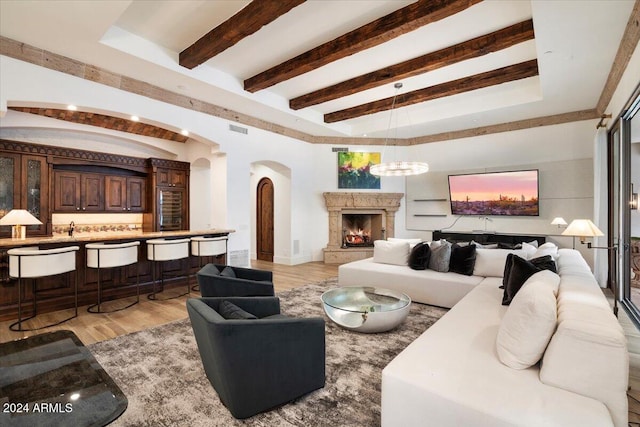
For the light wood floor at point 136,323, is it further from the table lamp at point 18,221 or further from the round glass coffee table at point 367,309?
the round glass coffee table at point 367,309

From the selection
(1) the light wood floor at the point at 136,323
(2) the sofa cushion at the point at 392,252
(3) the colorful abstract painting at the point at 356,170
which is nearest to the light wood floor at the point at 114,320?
(1) the light wood floor at the point at 136,323

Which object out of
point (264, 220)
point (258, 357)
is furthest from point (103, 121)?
point (258, 357)

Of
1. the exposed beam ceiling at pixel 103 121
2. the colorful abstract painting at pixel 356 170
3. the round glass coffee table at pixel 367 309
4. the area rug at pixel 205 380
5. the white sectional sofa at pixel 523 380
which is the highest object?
the exposed beam ceiling at pixel 103 121

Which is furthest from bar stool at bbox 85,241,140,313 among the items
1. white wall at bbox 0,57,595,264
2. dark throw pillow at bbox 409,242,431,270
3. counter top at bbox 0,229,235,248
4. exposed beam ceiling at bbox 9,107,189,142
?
dark throw pillow at bbox 409,242,431,270

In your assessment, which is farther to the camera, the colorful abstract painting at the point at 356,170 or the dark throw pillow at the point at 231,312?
the colorful abstract painting at the point at 356,170

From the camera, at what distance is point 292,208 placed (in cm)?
769

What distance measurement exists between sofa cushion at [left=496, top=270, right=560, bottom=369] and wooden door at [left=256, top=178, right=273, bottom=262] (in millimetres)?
A: 7043

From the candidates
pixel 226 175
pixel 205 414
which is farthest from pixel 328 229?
pixel 205 414

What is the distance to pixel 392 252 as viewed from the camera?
16.3 feet

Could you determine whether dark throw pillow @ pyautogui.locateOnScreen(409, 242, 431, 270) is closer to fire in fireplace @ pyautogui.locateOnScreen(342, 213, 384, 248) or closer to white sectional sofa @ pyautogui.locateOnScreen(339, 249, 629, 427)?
white sectional sofa @ pyautogui.locateOnScreen(339, 249, 629, 427)

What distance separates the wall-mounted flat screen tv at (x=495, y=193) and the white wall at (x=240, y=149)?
0.34 metres

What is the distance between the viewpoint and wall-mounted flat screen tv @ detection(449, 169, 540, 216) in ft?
21.5

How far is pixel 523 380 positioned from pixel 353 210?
22.0ft

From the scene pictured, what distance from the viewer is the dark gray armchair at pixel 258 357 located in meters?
1.88
